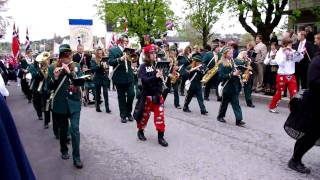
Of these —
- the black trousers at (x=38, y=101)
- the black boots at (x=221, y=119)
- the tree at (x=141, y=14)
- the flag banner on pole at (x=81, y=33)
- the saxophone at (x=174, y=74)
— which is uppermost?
the tree at (x=141, y=14)

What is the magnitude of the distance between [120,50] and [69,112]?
142 inches

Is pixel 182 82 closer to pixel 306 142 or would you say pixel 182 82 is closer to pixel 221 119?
pixel 221 119

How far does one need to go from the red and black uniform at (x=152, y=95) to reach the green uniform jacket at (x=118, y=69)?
2.13m

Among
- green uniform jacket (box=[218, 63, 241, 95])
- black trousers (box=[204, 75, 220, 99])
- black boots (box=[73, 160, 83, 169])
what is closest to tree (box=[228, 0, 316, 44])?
black trousers (box=[204, 75, 220, 99])

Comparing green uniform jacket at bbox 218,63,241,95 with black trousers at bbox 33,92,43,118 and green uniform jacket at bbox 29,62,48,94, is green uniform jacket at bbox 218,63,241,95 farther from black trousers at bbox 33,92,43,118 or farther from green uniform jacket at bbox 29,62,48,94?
black trousers at bbox 33,92,43,118

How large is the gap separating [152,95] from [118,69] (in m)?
2.63

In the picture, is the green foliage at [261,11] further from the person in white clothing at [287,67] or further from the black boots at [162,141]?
the black boots at [162,141]

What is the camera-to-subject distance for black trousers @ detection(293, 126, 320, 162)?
5.57 metres

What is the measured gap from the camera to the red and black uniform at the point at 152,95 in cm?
738

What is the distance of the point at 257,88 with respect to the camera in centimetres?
1409

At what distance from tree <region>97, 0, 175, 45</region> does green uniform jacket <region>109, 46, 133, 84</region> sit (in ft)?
68.6

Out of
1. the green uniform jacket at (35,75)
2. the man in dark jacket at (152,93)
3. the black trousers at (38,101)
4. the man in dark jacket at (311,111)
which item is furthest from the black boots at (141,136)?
the black trousers at (38,101)

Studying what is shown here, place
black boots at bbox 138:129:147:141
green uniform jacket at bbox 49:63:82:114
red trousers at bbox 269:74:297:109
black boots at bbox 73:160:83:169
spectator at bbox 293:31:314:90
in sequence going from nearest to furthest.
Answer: black boots at bbox 73:160:83:169 < green uniform jacket at bbox 49:63:82:114 < black boots at bbox 138:129:147:141 < red trousers at bbox 269:74:297:109 < spectator at bbox 293:31:314:90

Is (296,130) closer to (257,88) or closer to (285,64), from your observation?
(285,64)
